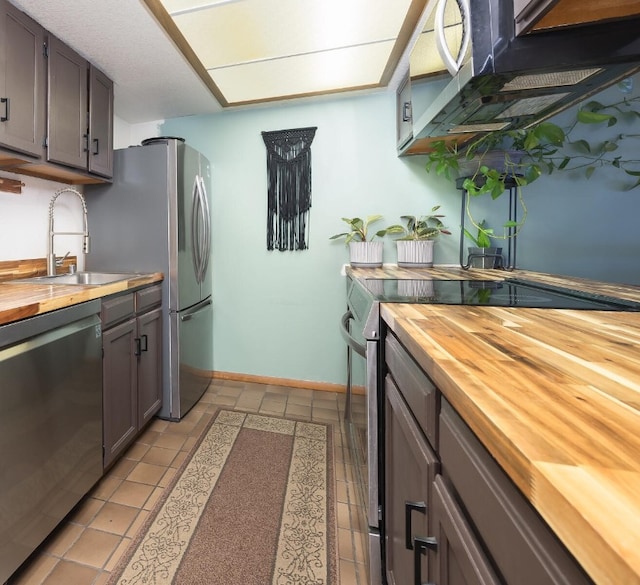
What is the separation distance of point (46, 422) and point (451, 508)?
1379 millimetres

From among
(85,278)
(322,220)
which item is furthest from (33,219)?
(322,220)

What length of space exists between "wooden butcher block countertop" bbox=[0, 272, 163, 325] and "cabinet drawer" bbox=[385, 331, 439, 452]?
121 cm

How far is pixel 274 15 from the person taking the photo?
1627 millimetres

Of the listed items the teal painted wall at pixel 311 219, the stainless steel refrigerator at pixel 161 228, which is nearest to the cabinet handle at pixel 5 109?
the stainless steel refrigerator at pixel 161 228

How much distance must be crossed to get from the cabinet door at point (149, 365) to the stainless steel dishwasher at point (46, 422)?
0.41 m

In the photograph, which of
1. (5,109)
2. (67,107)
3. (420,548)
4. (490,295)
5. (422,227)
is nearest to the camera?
(420,548)

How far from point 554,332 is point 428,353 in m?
0.33

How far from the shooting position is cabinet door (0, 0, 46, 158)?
1.39 metres

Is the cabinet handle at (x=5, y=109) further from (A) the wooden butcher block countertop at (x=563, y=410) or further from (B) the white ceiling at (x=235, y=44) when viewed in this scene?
(A) the wooden butcher block countertop at (x=563, y=410)

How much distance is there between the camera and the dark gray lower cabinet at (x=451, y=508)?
1.00 ft

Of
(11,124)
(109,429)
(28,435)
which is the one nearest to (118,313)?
(109,429)

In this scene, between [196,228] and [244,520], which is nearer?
[244,520]

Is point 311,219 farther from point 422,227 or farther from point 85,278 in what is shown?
point 85,278

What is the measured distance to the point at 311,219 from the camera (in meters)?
2.60
